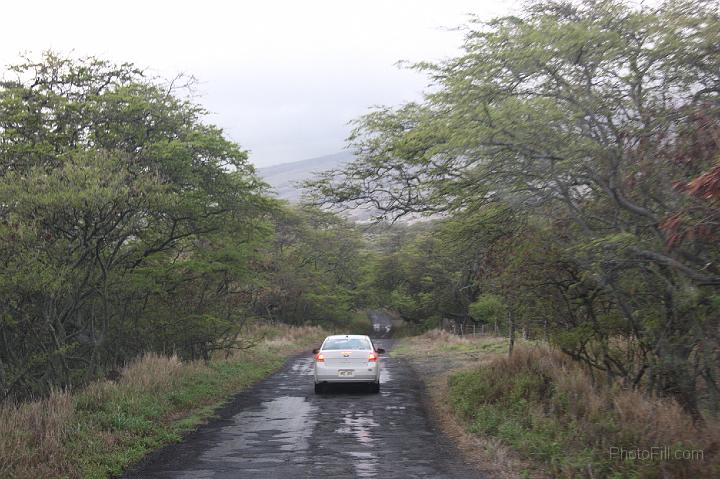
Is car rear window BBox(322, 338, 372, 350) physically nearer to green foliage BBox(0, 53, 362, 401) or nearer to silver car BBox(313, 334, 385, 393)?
silver car BBox(313, 334, 385, 393)

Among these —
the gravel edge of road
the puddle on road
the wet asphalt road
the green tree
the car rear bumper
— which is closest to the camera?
the wet asphalt road

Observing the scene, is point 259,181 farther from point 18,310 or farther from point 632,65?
point 632,65

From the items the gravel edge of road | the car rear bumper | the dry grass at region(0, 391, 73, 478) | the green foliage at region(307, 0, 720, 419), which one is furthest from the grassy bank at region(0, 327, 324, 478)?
the green foliage at region(307, 0, 720, 419)

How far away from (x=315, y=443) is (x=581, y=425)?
4298 millimetres

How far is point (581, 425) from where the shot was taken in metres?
9.28

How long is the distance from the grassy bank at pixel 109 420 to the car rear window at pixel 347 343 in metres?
3.08

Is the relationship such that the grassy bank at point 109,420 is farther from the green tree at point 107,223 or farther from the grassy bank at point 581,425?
the grassy bank at point 581,425

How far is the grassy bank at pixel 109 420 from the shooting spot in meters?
8.61

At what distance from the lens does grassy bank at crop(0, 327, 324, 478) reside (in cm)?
861

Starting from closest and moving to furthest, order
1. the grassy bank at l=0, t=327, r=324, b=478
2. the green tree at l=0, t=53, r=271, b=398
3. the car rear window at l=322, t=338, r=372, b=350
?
the grassy bank at l=0, t=327, r=324, b=478
the green tree at l=0, t=53, r=271, b=398
the car rear window at l=322, t=338, r=372, b=350

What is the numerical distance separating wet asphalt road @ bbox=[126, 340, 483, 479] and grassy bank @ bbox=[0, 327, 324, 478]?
583mm

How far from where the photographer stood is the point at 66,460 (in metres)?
8.70

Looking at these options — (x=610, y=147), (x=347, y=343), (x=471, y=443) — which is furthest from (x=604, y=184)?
(x=347, y=343)

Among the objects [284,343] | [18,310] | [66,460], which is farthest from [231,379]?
[284,343]
